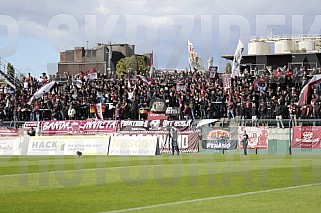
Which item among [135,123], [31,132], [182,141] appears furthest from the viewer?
[31,132]

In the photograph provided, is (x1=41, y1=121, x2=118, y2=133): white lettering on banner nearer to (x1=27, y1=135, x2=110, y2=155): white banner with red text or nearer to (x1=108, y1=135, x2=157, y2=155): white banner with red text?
(x1=27, y1=135, x2=110, y2=155): white banner with red text

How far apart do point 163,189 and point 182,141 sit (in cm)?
2502

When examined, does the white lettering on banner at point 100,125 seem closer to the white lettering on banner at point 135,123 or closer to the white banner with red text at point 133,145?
the white lettering on banner at point 135,123

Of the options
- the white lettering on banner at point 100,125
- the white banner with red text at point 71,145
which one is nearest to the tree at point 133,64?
the white lettering on banner at point 100,125

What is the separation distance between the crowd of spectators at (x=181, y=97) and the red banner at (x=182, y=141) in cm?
151

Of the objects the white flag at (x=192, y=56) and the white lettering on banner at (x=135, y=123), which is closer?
the white lettering on banner at (x=135, y=123)

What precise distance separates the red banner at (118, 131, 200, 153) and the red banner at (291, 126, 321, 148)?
6.42 meters

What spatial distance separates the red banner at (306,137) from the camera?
38.7 meters

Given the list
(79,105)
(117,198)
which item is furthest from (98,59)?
(117,198)

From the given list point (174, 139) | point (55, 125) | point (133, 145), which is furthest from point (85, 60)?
point (133, 145)

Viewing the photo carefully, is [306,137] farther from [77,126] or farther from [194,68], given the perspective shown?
[77,126]

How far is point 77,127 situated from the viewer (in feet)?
155

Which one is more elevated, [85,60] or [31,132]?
[85,60]

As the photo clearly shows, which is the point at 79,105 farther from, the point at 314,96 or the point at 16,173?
the point at 16,173
